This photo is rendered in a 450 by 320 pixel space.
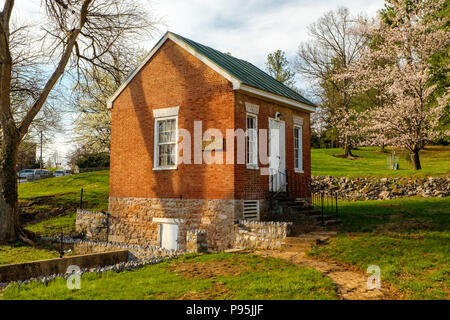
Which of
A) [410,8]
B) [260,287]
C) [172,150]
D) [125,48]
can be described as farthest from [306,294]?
[410,8]

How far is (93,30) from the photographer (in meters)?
17.8

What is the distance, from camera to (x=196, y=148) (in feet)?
43.5

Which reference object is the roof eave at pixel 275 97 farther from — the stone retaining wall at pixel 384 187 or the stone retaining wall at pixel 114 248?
the stone retaining wall at pixel 114 248

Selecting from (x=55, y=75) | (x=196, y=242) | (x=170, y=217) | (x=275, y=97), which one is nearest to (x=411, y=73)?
(x=275, y=97)

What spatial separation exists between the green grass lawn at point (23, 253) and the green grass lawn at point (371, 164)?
16857 millimetres

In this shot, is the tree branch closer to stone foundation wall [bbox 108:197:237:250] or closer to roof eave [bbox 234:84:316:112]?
stone foundation wall [bbox 108:197:237:250]

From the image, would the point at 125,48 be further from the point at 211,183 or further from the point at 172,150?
the point at 211,183

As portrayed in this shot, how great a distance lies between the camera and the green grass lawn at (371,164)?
23.0m

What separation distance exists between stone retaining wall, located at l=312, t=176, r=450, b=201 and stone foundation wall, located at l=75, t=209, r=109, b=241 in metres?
9.05

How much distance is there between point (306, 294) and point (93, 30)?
15803mm

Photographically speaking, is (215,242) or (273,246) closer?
(273,246)

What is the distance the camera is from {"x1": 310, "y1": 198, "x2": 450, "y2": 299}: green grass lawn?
7602 millimetres

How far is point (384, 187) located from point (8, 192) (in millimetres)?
17829

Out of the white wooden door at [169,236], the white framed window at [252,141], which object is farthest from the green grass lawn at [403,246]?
the white wooden door at [169,236]
